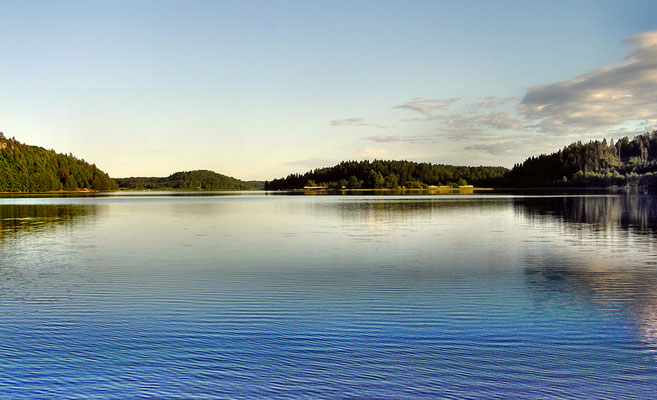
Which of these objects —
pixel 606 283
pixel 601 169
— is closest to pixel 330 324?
pixel 606 283

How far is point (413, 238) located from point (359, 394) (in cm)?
1687

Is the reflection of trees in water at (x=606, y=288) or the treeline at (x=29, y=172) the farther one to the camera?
the treeline at (x=29, y=172)

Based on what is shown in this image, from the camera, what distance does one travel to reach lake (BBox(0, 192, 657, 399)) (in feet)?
20.7

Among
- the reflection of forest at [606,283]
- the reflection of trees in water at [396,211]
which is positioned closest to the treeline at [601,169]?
the reflection of trees in water at [396,211]

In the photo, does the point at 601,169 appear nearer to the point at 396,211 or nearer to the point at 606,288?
the point at 396,211

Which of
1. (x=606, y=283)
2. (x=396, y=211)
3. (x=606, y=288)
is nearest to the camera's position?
(x=606, y=288)

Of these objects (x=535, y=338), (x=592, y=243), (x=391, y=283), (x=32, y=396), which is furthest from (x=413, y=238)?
(x=32, y=396)

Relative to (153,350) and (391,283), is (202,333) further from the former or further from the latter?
(391,283)

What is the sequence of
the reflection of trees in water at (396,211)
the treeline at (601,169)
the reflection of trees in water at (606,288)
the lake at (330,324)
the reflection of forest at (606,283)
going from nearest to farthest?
the lake at (330,324) → the reflection of trees in water at (606,288) → the reflection of forest at (606,283) → the reflection of trees in water at (396,211) → the treeline at (601,169)

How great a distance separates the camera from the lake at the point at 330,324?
6.32 m

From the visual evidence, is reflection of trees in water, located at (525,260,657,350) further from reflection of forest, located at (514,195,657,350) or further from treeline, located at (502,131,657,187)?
treeline, located at (502,131,657,187)

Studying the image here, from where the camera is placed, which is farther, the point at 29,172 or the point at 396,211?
the point at 29,172

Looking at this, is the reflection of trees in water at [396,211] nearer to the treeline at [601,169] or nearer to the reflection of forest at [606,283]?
the reflection of forest at [606,283]

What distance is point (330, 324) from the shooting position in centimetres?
867
